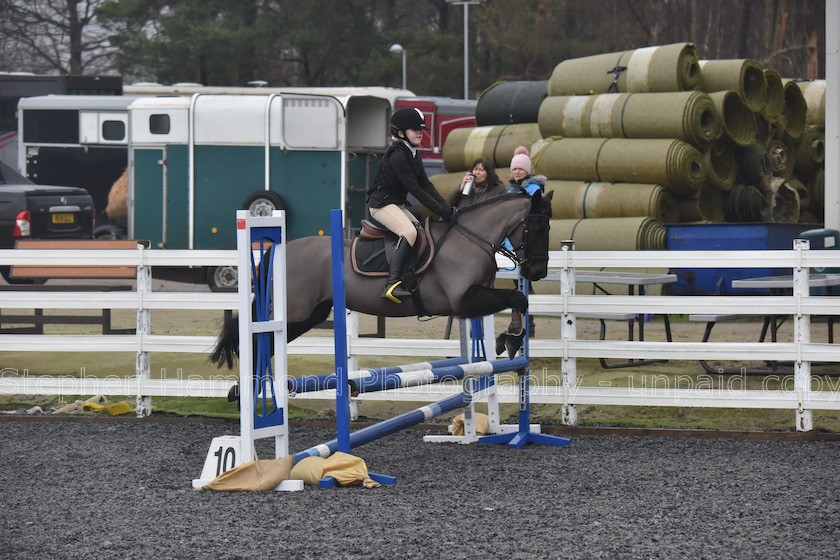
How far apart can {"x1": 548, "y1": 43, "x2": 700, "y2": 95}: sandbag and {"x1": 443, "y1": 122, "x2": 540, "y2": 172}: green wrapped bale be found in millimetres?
986

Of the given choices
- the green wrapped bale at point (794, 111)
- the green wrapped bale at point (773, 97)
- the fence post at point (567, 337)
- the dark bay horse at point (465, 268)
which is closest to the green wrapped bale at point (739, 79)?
the green wrapped bale at point (773, 97)

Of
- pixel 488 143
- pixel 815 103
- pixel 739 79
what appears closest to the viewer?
pixel 739 79

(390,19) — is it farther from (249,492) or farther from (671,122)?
(249,492)

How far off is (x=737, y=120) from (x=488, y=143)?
13.1 feet

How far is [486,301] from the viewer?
7988 mm

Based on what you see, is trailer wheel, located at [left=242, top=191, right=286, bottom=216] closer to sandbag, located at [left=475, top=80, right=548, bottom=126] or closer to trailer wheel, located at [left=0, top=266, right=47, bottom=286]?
trailer wheel, located at [left=0, top=266, right=47, bottom=286]

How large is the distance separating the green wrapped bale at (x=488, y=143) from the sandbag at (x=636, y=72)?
0.99 m

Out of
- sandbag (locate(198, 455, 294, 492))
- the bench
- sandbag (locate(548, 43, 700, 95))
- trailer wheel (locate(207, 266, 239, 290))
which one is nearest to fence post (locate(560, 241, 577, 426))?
sandbag (locate(198, 455, 294, 492))

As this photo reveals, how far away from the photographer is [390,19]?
4638cm

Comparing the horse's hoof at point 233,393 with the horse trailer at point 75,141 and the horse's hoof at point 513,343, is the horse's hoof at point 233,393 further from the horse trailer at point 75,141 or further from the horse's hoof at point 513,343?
the horse trailer at point 75,141

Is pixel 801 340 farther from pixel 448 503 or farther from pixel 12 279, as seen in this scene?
pixel 12 279

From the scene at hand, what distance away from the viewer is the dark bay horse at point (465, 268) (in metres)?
8.07

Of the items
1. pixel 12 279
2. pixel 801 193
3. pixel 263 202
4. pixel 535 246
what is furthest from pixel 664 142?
pixel 535 246

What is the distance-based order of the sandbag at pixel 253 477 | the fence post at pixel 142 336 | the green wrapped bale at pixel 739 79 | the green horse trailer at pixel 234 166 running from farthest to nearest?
the green horse trailer at pixel 234 166
the green wrapped bale at pixel 739 79
the fence post at pixel 142 336
the sandbag at pixel 253 477
